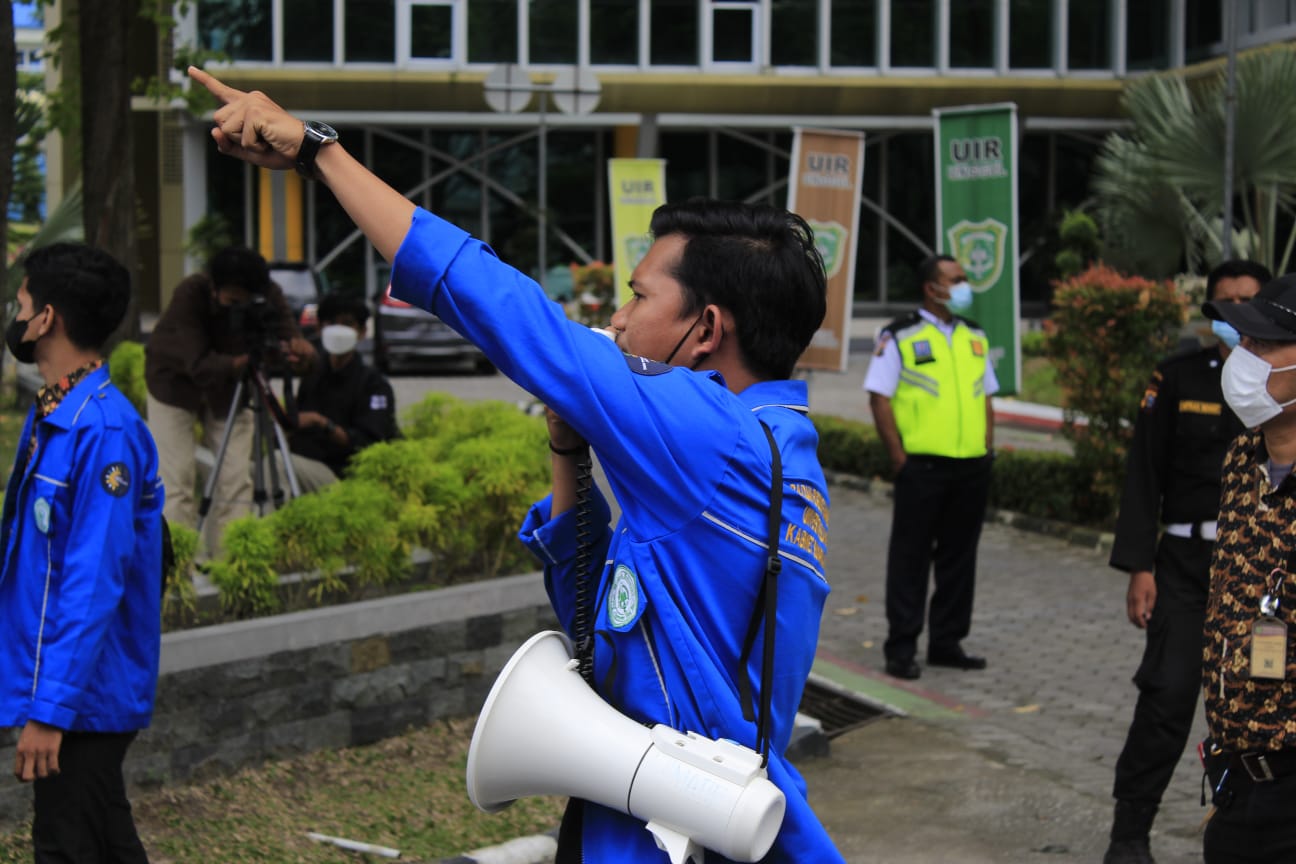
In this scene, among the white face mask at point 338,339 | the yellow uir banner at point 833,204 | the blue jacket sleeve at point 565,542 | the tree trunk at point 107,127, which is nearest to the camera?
the blue jacket sleeve at point 565,542

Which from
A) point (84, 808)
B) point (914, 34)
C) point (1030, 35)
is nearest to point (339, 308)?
point (84, 808)

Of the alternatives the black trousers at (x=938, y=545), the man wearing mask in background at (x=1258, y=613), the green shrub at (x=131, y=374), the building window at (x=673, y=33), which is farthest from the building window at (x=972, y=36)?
the man wearing mask in background at (x=1258, y=613)

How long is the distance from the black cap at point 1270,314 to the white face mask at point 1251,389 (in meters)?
0.07

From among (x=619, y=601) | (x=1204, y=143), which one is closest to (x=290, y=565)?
(x=619, y=601)

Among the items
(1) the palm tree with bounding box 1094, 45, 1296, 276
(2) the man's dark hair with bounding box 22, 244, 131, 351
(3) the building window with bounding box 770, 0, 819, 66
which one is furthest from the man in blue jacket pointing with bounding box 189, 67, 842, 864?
(3) the building window with bounding box 770, 0, 819, 66

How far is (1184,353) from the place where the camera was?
5430 millimetres

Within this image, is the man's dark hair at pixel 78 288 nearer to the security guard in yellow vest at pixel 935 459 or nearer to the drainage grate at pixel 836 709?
the drainage grate at pixel 836 709

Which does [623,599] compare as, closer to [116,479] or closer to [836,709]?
[116,479]

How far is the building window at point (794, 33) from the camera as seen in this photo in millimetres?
32781

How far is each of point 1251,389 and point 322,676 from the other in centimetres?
370

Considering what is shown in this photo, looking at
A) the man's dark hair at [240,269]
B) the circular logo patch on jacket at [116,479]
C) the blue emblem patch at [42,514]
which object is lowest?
the blue emblem patch at [42,514]

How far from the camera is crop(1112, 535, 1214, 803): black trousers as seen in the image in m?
5.05

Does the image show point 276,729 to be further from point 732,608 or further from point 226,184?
point 226,184

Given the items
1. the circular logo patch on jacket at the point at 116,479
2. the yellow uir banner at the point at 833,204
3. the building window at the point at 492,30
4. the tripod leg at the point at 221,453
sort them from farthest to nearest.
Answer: the building window at the point at 492,30 → the yellow uir banner at the point at 833,204 → the tripod leg at the point at 221,453 → the circular logo patch on jacket at the point at 116,479
